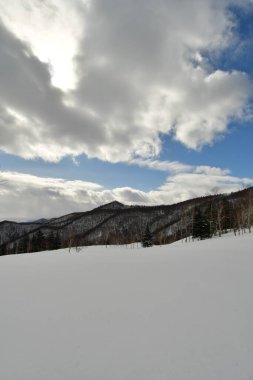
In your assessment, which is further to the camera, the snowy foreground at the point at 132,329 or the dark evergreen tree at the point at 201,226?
the dark evergreen tree at the point at 201,226

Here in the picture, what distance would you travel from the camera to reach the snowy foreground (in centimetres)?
775

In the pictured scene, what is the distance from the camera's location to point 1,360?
868cm

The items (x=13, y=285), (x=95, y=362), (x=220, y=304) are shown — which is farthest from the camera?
(x=13, y=285)

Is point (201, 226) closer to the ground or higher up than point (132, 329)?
higher up

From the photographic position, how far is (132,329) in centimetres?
1012

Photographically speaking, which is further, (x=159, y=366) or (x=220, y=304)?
(x=220, y=304)

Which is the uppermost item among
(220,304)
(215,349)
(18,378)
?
(220,304)

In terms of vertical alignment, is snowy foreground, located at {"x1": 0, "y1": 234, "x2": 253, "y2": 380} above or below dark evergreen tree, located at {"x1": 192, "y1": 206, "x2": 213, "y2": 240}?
below

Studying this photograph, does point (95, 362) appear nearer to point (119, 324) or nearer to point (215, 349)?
point (119, 324)

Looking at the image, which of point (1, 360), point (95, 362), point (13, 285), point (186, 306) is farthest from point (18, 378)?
point (13, 285)

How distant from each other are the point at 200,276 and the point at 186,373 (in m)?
9.42

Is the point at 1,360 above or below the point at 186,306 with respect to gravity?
below

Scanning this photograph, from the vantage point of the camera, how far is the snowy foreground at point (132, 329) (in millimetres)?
7746

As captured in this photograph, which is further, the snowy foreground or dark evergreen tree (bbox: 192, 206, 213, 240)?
dark evergreen tree (bbox: 192, 206, 213, 240)
